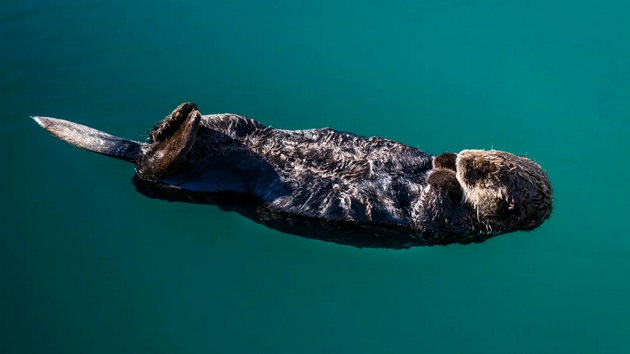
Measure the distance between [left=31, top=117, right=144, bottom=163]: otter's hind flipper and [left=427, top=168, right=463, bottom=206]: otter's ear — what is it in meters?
2.08

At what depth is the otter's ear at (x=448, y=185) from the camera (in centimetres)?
382

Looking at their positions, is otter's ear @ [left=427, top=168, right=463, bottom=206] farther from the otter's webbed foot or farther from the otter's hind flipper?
the otter's hind flipper

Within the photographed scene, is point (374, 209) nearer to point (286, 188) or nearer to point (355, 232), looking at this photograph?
point (355, 232)

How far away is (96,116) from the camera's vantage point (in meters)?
5.00

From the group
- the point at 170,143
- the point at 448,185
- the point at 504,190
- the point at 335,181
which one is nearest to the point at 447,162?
the point at 448,185

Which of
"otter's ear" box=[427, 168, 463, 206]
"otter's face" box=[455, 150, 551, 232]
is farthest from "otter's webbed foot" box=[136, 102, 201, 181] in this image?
"otter's face" box=[455, 150, 551, 232]

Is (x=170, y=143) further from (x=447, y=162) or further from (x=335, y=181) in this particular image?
(x=447, y=162)

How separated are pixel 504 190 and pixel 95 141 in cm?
284

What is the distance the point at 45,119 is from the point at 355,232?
2410 mm

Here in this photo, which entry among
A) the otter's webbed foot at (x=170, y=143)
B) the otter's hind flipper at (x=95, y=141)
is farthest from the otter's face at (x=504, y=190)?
the otter's hind flipper at (x=95, y=141)

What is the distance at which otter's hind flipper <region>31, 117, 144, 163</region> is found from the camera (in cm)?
402

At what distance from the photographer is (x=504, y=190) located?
12.3ft

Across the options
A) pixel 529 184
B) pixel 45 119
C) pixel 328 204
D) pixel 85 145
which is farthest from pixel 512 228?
pixel 45 119

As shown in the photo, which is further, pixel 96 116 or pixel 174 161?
pixel 96 116
